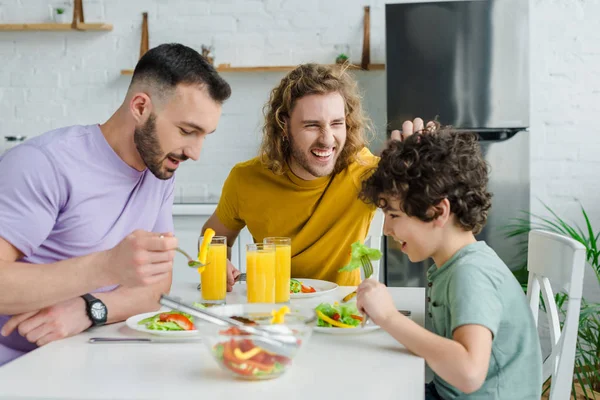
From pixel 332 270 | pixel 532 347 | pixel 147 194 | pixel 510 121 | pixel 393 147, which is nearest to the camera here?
pixel 532 347

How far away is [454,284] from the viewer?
54.4 inches

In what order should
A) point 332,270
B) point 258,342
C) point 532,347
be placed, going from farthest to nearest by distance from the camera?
point 332,270
point 532,347
point 258,342

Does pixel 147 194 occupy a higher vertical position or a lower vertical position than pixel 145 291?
higher

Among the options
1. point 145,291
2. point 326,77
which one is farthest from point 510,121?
point 145,291

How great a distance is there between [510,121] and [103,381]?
275 centimetres

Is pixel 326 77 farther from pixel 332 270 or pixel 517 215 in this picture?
pixel 517 215

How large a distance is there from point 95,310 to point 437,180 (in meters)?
0.77

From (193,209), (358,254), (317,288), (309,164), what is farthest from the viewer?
(193,209)

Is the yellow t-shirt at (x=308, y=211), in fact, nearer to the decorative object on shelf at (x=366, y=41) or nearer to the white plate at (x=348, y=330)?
the white plate at (x=348, y=330)

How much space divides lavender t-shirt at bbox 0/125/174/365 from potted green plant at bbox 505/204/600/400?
1756 mm

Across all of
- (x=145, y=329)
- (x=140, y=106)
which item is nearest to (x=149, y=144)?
(x=140, y=106)

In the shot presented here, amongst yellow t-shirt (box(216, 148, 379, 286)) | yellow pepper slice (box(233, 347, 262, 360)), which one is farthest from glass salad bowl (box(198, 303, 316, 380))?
yellow t-shirt (box(216, 148, 379, 286))

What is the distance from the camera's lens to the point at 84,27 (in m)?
4.21

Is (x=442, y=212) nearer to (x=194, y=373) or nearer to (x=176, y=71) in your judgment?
(x=194, y=373)
